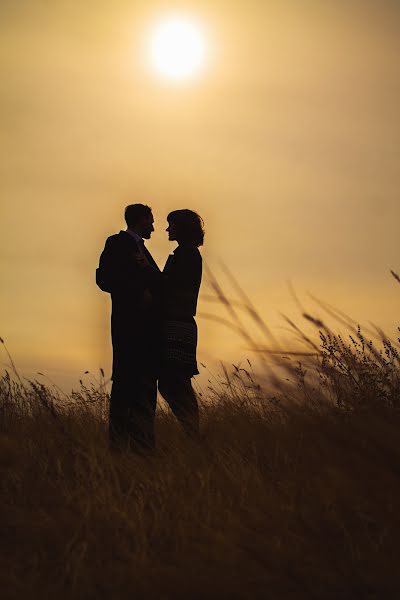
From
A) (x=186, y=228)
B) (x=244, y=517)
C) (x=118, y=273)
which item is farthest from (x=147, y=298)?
(x=244, y=517)

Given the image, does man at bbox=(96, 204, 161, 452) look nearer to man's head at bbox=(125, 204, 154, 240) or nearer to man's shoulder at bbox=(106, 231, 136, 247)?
man's shoulder at bbox=(106, 231, 136, 247)

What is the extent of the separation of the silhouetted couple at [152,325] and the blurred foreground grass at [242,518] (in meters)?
1.12

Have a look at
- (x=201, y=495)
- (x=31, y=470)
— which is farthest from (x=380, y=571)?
(x=31, y=470)

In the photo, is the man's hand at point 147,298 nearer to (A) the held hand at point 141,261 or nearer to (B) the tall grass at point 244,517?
(A) the held hand at point 141,261

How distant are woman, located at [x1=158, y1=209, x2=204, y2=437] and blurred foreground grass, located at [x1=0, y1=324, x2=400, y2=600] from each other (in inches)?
43.2

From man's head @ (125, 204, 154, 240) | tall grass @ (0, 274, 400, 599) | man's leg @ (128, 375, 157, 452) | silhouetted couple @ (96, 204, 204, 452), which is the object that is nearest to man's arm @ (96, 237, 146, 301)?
silhouetted couple @ (96, 204, 204, 452)

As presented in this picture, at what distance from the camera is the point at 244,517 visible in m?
2.69

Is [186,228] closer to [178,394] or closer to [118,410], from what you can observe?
[178,394]

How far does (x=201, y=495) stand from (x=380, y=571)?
1037mm

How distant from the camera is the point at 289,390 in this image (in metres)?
2.36

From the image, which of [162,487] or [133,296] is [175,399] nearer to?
[133,296]

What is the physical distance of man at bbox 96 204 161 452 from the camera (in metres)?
4.69

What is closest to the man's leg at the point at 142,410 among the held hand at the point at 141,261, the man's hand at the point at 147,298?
the man's hand at the point at 147,298

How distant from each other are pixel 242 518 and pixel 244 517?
6 centimetres
